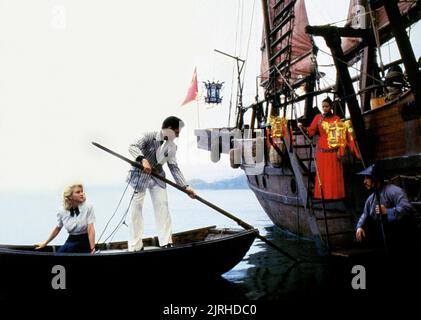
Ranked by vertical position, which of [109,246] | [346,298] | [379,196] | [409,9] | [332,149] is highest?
[409,9]

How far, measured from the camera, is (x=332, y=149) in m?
7.55

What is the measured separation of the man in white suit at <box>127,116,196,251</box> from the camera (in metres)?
5.52

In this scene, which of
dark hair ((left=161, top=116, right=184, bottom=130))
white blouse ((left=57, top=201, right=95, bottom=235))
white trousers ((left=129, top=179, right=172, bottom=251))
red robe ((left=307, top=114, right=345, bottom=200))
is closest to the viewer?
white blouse ((left=57, top=201, right=95, bottom=235))

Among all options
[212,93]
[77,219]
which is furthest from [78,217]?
[212,93]

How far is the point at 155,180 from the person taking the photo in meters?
5.67

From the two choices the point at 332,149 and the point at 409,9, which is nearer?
the point at 332,149

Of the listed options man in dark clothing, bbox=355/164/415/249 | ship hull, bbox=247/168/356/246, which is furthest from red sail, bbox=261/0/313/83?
man in dark clothing, bbox=355/164/415/249

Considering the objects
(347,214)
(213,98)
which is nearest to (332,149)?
(347,214)

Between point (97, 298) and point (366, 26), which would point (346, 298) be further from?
point (366, 26)

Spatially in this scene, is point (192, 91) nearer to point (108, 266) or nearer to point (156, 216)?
point (156, 216)

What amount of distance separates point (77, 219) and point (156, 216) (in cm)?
128

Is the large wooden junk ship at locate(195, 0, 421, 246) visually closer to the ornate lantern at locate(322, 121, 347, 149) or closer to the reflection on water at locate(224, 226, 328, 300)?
the ornate lantern at locate(322, 121, 347, 149)
